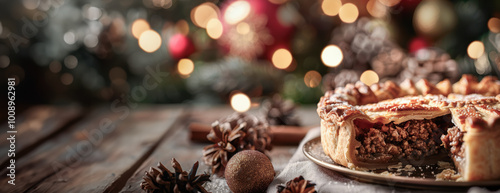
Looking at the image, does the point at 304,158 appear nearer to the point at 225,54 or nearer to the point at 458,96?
the point at 458,96

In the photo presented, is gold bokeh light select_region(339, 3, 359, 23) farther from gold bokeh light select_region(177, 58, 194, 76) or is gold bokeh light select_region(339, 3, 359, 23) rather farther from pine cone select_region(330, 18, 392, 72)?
gold bokeh light select_region(177, 58, 194, 76)

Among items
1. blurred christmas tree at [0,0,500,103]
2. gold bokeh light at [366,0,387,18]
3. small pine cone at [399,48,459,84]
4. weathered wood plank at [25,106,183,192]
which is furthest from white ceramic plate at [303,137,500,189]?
gold bokeh light at [366,0,387,18]

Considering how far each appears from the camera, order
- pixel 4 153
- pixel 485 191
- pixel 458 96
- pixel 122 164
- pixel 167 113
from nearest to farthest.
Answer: pixel 485 191 → pixel 458 96 → pixel 122 164 → pixel 4 153 → pixel 167 113

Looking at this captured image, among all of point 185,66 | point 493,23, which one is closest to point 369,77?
point 493,23

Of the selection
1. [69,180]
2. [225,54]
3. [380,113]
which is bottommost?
[69,180]

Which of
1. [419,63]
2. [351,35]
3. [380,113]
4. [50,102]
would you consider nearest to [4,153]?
[50,102]

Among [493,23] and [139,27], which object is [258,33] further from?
[493,23]
